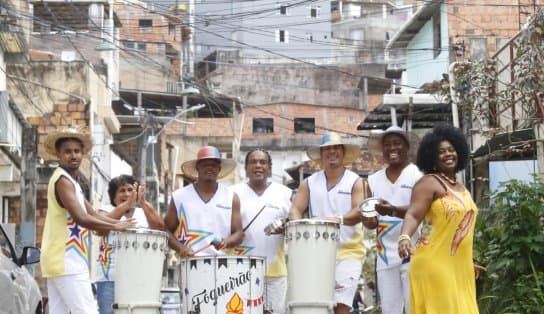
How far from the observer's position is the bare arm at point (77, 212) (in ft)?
31.9

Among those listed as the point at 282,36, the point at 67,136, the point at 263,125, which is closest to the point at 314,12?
the point at 282,36

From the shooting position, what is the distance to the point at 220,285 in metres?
9.37

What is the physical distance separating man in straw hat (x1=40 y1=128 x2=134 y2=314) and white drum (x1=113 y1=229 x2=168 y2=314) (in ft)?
0.95

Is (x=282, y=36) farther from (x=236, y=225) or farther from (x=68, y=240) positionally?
(x=68, y=240)

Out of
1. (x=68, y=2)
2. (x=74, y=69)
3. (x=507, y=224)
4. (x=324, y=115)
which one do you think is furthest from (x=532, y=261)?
(x=324, y=115)

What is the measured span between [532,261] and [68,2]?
35.9 metres

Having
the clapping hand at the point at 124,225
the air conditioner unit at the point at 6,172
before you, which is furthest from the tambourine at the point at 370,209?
the air conditioner unit at the point at 6,172

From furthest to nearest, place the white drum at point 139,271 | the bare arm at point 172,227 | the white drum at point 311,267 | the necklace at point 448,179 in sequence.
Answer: the bare arm at point 172,227, the white drum at point 311,267, the white drum at point 139,271, the necklace at point 448,179

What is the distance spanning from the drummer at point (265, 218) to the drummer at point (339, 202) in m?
0.50

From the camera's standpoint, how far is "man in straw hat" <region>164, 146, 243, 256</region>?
1108 cm

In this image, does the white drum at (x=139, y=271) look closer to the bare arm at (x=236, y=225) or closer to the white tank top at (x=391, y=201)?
the bare arm at (x=236, y=225)

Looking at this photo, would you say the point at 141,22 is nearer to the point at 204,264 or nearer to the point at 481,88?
the point at 481,88

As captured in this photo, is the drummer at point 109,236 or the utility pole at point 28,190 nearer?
the drummer at point 109,236

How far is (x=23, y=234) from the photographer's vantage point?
2319cm
